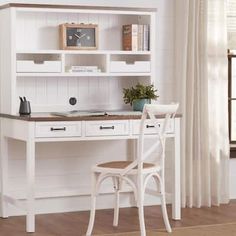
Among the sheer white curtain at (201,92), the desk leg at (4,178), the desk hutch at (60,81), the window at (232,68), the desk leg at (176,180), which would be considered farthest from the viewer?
the window at (232,68)

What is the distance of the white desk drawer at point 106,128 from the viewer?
18.6 ft

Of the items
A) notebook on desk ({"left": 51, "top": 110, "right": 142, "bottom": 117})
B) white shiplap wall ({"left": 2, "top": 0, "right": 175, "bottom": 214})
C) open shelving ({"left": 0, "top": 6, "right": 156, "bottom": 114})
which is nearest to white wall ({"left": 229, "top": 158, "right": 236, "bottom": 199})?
white shiplap wall ({"left": 2, "top": 0, "right": 175, "bottom": 214})

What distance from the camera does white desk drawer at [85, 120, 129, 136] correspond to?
18.6 feet

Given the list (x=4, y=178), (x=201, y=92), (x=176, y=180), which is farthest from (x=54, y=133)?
(x=201, y=92)

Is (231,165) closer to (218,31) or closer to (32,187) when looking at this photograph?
(218,31)

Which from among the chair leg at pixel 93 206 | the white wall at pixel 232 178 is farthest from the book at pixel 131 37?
the white wall at pixel 232 178

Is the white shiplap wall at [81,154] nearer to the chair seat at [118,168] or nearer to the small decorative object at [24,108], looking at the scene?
the small decorative object at [24,108]

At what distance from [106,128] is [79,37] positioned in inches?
33.2

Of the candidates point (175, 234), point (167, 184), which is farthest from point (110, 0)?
point (175, 234)

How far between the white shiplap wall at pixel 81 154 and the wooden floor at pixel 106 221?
0.48 ft

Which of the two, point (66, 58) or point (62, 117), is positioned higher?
point (66, 58)

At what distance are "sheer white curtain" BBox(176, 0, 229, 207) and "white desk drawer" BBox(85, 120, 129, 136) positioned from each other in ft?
3.05

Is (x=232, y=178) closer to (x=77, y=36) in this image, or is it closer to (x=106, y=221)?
(x=106, y=221)

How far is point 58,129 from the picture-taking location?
18.3 feet
